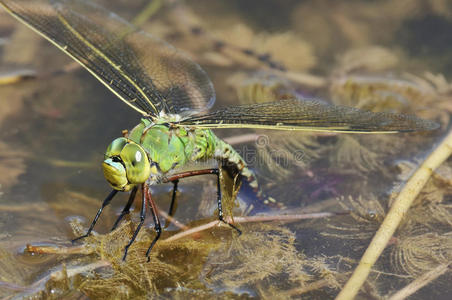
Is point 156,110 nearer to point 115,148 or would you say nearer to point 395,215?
point 115,148

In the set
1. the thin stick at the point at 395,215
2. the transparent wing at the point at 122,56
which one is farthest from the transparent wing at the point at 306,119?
the transparent wing at the point at 122,56

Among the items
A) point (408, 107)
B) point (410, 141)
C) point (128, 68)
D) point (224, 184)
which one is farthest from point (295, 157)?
point (128, 68)

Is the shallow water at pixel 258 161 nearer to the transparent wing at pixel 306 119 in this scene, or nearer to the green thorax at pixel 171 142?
the green thorax at pixel 171 142

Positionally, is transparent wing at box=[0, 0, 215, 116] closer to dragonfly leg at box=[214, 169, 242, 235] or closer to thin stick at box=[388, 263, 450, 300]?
dragonfly leg at box=[214, 169, 242, 235]

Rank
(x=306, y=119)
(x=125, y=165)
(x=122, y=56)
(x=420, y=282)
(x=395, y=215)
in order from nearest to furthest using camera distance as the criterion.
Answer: (x=420, y=282) → (x=125, y=165) → (x=395, y=215) → (x=306, y=119) → (x=122, y=56)

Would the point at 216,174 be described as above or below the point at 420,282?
above

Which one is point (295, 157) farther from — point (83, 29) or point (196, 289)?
point (83, 29)

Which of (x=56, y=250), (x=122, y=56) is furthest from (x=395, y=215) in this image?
(x=122, y=56)
